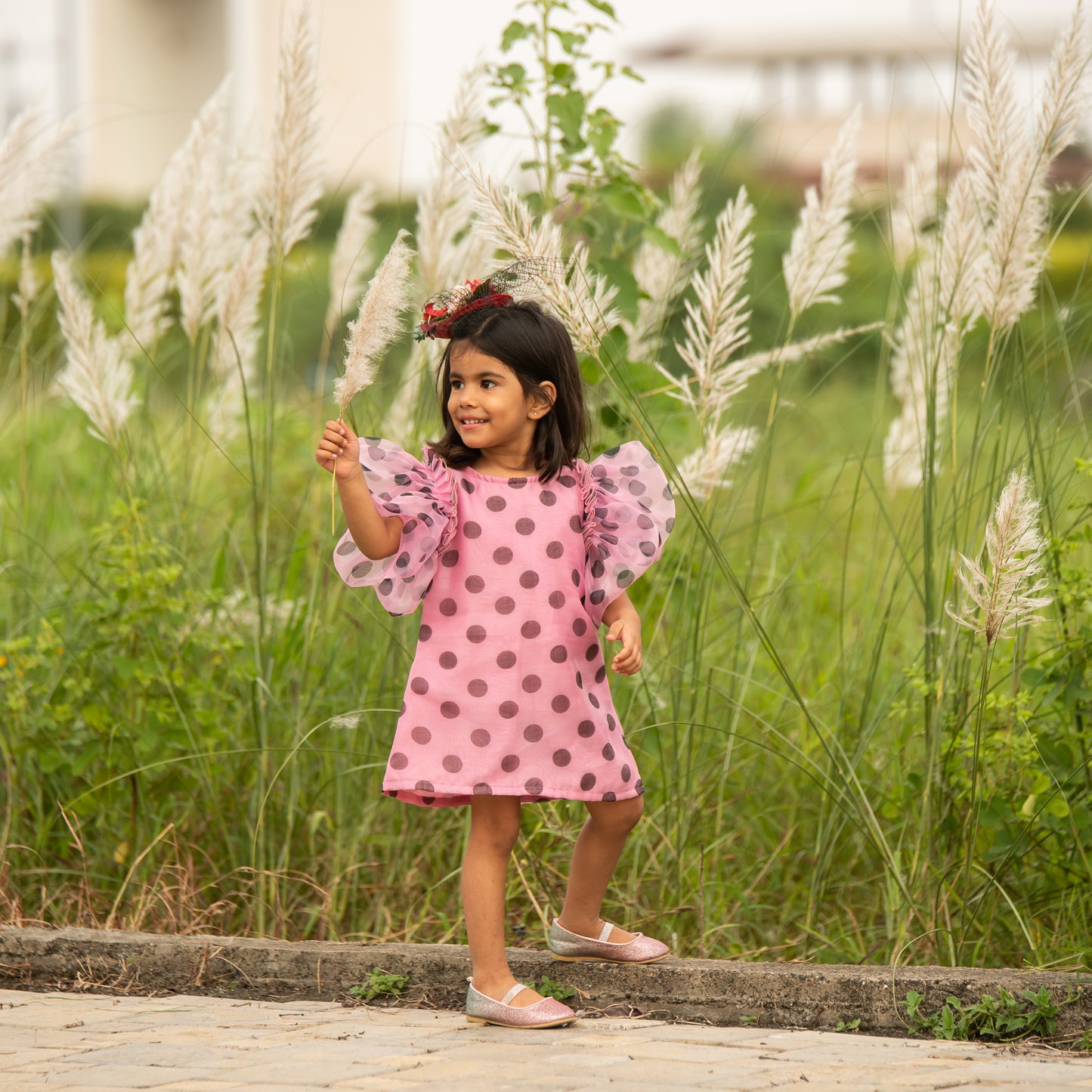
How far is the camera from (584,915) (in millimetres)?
2814

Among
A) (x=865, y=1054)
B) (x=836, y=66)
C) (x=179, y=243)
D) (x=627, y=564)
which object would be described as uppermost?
(x=836, y=66)

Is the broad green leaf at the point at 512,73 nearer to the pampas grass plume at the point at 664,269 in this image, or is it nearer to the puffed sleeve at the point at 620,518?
the pampas grass plume at the point at 664,269

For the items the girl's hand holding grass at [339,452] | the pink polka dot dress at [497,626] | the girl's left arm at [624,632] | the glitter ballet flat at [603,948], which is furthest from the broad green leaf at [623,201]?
the glitter ballet flat at [603,948]

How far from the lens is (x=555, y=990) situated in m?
2.81

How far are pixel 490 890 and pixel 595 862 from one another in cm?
24

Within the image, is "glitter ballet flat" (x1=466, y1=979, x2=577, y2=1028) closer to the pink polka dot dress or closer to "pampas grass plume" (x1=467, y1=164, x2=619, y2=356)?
the pink polka dot dress

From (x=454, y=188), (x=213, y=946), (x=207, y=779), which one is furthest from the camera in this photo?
(x=454, y=188)

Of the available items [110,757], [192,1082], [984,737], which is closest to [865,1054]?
[984,737]

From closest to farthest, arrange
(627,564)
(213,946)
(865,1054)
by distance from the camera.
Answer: (865,1054) < (627,564) < (213,946)

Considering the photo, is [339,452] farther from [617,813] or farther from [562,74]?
[562,74]

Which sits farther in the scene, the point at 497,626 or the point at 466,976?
the point at 466,976

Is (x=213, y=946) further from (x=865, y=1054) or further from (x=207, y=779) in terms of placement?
(x=865, y=1054)

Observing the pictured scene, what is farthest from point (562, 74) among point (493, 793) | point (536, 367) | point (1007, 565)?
point (493, 793)

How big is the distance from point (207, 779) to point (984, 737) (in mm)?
1653
